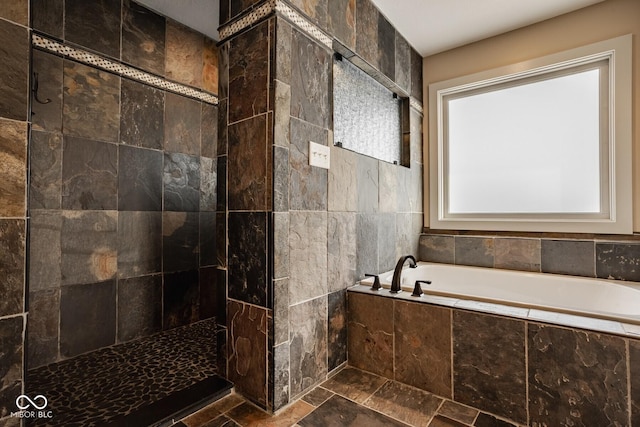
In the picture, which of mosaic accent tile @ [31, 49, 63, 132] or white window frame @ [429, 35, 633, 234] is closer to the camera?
mosaic accent tile @ [31, 49, 63, 132]

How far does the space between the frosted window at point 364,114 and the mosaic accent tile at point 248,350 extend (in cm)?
114

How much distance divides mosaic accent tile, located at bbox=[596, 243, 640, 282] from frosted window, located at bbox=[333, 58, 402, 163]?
5.38ft

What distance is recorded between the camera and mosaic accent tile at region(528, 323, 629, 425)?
1.23 m

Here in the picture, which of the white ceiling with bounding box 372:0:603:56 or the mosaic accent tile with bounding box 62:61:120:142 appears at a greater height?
the white ceiling with bounding box 372:0:603:56

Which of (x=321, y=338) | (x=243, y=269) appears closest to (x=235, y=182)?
(x=243, y=269)

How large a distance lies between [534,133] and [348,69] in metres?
1.67

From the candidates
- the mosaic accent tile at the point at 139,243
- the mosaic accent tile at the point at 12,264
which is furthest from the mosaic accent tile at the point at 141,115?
the mosaic accent tile at the point at 12,264

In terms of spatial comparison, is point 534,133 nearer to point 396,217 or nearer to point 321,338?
point 396,217

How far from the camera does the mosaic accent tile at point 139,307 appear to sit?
2227mm

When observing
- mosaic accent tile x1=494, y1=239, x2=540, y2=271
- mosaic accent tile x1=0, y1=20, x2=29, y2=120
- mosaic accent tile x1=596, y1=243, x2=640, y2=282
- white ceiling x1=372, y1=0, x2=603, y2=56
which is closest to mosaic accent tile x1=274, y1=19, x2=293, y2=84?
mosaic accent tile x1=0, y1=20, x2=29, y2=120

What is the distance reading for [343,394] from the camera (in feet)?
5.36

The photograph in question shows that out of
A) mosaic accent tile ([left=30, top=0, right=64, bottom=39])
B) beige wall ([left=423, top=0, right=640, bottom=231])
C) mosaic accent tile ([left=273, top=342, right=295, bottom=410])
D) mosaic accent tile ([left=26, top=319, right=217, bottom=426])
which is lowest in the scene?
mosaic accent tile ([left=26, top=319, right=217, bottom=426])

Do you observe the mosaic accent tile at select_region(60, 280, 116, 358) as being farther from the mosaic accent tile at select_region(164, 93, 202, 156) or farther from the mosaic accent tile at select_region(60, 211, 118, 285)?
the mosaic accent tile at select_region(164, 93, 202, 156)
